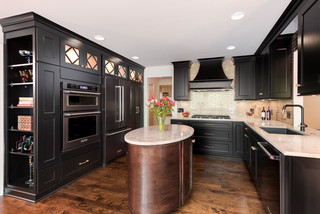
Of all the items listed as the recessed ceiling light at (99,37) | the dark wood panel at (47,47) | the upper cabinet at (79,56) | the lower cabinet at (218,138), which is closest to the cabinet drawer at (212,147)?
the lower cabinet at (218,138)

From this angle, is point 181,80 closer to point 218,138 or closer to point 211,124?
point 211,124

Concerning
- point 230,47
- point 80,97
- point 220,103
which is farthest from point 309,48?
point 80,97

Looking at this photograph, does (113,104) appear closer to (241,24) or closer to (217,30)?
(217,30)

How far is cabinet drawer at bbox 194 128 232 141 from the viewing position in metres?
3.69

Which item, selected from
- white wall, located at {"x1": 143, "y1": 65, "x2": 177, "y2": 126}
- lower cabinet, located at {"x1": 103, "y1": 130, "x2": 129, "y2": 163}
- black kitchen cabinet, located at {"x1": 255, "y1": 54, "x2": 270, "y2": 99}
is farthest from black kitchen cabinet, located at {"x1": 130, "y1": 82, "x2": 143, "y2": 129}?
black kitchen cabinet, located at {"x1": 255, "y1": 54, "x2": 270, "y2": 99}

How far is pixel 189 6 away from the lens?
1925 millimetres

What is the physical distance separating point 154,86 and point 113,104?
3.17 m

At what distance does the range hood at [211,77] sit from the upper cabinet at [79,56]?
7.96 feet

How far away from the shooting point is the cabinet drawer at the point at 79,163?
99.7 inches

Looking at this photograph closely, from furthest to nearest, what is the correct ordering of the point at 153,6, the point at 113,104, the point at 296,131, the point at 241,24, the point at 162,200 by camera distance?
the point at 113,104 → the point at 241,24 → the point at 296,131 → the point at 153,6 → the point at 162,200

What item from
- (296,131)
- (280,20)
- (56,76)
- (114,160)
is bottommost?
(114,160)

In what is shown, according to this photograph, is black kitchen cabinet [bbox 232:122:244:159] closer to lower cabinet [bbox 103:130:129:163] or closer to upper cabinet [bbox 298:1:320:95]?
upper cabinet [bbox 298:1:320:95]

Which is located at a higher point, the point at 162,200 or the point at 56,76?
the point at 56,76

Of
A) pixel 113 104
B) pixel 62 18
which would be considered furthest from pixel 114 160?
pixel 62 18
